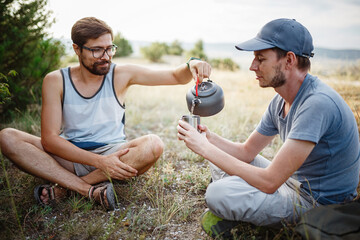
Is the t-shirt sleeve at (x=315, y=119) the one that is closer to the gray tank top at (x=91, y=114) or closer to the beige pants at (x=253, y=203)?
the beige pants at (x=253, y=203)

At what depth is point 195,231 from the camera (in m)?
2.33

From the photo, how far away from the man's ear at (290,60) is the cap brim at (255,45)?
0.45 feet

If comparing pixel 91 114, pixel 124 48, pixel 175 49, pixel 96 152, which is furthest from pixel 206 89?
pixel 175 49

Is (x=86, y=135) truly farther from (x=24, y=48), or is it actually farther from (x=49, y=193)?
(x=24, y=48)

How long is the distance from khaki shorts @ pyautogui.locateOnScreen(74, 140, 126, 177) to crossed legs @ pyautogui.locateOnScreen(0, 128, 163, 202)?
98mm

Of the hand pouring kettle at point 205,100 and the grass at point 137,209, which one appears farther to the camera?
the hand pouring kettle at point 205,100

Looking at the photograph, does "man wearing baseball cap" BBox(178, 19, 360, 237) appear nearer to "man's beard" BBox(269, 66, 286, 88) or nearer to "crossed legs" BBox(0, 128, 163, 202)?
"man's beard" BBox(269, 66, 286, 88)

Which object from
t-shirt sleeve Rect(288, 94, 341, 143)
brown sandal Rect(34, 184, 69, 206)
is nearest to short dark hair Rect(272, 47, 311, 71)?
t-shirt sleeve Rect(288, 94, 341, 143)

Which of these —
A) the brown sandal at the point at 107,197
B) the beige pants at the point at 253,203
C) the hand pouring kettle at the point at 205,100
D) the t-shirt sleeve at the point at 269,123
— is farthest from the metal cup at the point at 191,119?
the brown sandal at the point at 107,197

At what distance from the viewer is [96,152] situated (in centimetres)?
293

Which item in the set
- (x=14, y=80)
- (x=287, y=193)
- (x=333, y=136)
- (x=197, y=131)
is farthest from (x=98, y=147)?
(x=14, y=80)

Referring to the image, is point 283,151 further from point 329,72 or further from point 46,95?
point 329,72

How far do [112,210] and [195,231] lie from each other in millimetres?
807

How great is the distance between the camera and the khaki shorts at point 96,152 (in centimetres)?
290
